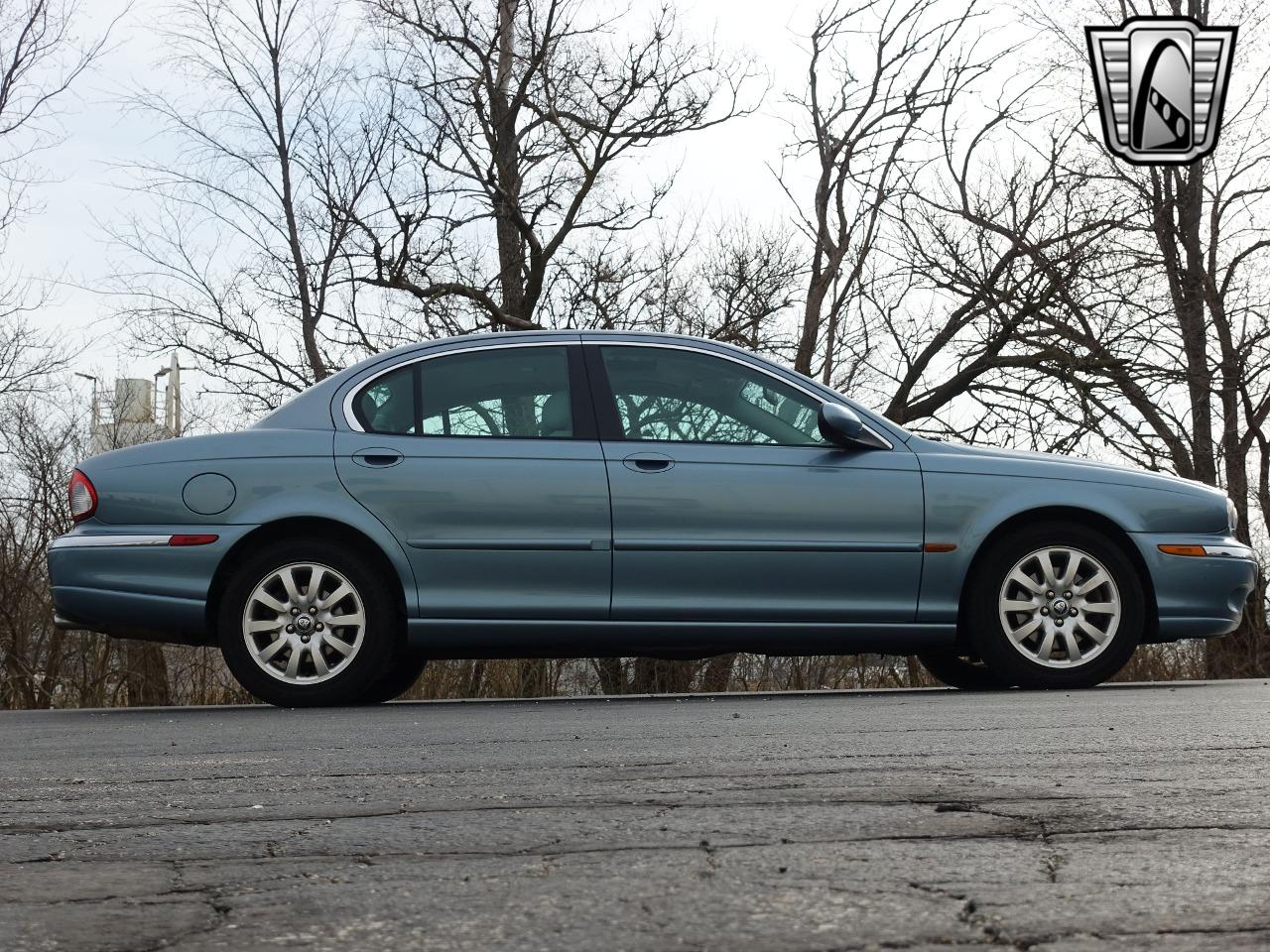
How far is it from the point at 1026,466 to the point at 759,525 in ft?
4.07

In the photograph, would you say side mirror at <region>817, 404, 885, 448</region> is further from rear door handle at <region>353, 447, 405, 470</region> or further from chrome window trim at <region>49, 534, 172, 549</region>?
chrome window trim at <region>49, 534, 172, 549</region>

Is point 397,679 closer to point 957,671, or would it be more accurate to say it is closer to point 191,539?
point 191,539

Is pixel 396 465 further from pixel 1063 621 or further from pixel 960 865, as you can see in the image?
pixel 960 865

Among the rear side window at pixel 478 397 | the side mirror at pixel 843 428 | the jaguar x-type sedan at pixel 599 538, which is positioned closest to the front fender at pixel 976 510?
the jaguar x-type sedan at pixel 599 538

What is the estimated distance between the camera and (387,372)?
280 inches

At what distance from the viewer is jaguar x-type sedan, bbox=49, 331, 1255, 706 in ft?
22.1

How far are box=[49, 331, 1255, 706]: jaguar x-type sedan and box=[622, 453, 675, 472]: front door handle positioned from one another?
11 mm

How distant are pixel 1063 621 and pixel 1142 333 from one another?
10.4m

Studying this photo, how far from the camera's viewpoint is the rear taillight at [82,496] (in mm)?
6816

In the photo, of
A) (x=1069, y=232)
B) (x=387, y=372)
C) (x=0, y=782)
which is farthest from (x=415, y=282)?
(x=0, y=782)

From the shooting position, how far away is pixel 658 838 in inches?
114

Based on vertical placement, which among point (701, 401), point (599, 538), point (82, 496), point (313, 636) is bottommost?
point (313, 636)

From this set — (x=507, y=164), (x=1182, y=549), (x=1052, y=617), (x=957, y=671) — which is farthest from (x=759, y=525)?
(x=507, y=164)

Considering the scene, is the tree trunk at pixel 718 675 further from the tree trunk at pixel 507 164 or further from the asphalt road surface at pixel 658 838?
the asphalt road surface at pixel 658 838
